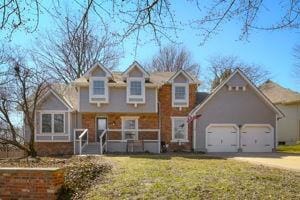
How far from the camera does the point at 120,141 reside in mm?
31297

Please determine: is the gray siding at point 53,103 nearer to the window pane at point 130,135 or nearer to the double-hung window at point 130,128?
the double-hung window at point 130,128

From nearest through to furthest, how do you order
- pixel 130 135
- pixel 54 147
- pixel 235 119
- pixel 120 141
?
pixel 120 141 → pixel 54 147 → pixel 130 135 → pixel 235 119

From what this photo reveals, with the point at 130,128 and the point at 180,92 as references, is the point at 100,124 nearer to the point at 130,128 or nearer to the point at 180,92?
the point at 130,128

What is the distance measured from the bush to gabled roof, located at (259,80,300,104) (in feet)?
104

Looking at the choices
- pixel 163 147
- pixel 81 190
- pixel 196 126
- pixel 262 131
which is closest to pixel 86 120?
pixel 163 147

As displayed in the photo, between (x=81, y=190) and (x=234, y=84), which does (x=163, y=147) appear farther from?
(x=81, y=190)

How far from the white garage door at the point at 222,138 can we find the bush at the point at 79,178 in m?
17.9

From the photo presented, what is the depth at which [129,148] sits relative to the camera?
1227 inches

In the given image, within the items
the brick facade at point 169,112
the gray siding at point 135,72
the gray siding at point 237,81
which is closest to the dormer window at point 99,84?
the gray siding at point 135,72

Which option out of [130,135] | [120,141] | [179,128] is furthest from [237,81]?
[120,141]

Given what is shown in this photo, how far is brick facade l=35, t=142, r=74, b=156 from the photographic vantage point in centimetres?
3160

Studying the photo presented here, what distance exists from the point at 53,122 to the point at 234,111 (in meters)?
12.5

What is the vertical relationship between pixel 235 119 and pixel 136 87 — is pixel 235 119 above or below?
below

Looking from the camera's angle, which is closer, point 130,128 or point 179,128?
point 130,128
